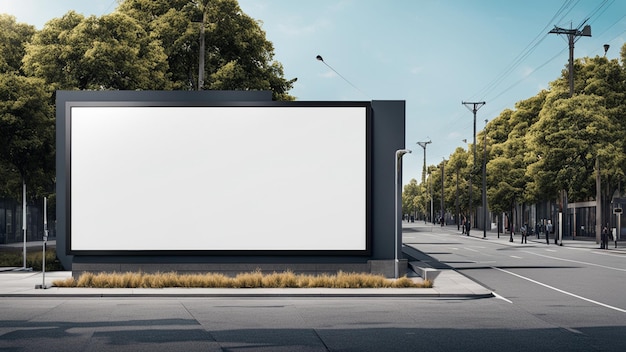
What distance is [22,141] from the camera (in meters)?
35.9

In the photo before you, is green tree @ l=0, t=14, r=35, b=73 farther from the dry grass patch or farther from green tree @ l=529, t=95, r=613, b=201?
green tree @ l=529, t=95, r=613, b=201

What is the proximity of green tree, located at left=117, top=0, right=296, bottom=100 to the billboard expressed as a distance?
951 inches

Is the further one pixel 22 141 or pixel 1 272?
pixel 22 141

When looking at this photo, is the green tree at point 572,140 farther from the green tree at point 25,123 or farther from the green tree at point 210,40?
the green tree at point 25,123

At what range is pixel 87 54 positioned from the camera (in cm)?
4000

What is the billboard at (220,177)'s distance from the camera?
90.6 feet

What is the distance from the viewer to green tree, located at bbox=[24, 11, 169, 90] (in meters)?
40.5

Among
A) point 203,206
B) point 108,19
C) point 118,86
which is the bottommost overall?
point 203,206

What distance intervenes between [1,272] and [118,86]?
1410 cm

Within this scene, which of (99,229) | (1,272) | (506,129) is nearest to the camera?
(99,229)

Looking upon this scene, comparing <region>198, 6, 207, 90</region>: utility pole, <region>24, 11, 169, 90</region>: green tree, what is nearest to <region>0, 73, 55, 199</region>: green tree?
<region>24, 11, 169, 90</region>: green tree

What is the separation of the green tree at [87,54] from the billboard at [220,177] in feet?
45.2

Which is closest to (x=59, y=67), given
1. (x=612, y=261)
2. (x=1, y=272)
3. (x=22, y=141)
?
(x=22, y=141)

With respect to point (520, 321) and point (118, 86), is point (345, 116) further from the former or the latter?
point (118, 86)
